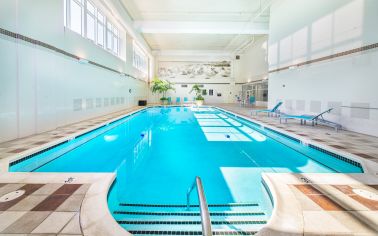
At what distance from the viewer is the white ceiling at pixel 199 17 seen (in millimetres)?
9609

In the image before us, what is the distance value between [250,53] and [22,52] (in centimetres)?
1660

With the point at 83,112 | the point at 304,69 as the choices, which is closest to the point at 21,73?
the point at 83,112

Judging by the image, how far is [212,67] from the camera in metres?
21.2

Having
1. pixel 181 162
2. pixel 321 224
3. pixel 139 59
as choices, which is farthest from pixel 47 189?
pixel 139 59

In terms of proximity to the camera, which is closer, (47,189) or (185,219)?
(185,219)

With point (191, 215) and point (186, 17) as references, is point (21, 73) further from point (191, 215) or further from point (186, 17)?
point (186, 17)

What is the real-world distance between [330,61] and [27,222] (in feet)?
24.0

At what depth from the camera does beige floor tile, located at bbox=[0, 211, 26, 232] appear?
1479 mm

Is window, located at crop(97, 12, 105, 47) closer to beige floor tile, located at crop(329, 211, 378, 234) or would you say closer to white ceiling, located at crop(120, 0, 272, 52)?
white ceiling, located at crop(120, 0, 272, 52)

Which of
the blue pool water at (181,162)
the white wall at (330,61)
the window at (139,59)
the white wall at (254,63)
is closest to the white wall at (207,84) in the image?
the white wall at (254,63)

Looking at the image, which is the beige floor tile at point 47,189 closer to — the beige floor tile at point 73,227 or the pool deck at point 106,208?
the pool deck at point 106,208

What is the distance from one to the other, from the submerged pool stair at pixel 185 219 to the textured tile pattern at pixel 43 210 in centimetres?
41

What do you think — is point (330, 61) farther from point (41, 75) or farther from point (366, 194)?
point (41, 75)

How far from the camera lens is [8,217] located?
1567mm
